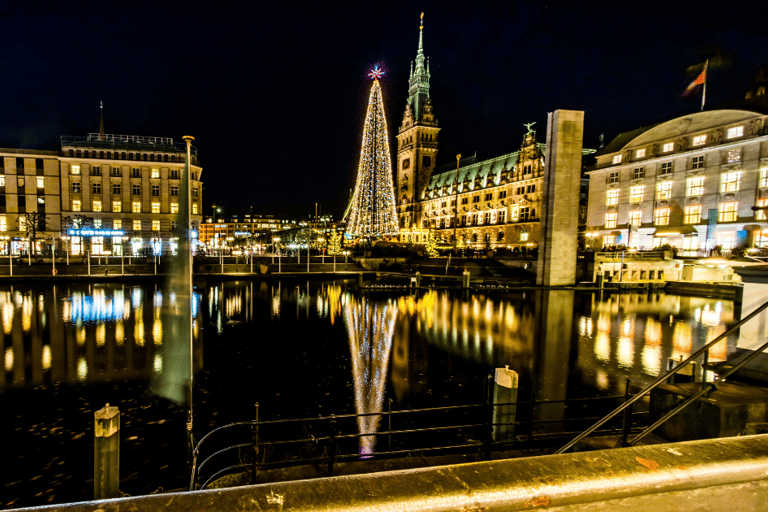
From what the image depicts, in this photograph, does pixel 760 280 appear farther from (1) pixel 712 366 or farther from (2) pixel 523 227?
(2) pixel 523 227

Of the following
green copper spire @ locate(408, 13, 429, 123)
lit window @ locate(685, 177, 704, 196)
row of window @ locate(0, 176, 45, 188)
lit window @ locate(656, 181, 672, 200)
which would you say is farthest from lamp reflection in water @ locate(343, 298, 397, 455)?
green copper spire @ locate(408, 13, 429, 123)

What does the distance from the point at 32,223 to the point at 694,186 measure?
89.1 meters

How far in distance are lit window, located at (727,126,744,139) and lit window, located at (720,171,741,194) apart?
4.10 meters

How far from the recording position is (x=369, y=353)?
650 inches

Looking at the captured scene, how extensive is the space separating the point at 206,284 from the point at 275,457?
36566 mm

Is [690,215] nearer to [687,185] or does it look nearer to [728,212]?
[687,185]

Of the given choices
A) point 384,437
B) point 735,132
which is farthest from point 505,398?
point 735,132

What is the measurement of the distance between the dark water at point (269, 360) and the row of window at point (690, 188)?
849 inches

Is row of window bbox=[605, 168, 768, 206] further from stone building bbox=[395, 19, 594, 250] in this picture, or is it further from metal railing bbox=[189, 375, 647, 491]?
metal railing bbox=[189, 375, 647, 491]

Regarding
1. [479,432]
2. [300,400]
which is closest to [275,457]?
[300,400]

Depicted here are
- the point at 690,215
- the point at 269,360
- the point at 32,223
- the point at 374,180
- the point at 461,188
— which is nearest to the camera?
the point at 269,360

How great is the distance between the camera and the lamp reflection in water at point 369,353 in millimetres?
10172

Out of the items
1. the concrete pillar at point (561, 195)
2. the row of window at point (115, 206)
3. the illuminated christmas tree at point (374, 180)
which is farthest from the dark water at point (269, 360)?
the row of window at point (115, 206)

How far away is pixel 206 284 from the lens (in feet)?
134
